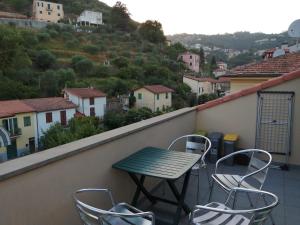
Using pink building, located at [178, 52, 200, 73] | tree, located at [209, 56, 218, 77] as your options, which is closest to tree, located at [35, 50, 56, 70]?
pink building, located at [178, 52, 200, 73]

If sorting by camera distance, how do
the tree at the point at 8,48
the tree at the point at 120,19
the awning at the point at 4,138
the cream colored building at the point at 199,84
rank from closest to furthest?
1. the awning at the point at 4,138
2. the tree at the point at 8,48
3. the cream colored building at the point at 199,84
4. the tree at the point at 120,19

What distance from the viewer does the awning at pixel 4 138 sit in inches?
704

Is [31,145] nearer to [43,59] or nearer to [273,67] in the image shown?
[43,59]

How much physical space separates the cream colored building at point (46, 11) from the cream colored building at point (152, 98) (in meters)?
44.0

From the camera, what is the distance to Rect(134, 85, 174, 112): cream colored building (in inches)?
1151

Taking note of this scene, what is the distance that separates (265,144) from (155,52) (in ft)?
163

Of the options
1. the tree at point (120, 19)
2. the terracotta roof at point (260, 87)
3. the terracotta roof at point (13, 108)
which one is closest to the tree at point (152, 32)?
the tree at point (120, 19)

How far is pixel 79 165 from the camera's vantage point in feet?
6.47

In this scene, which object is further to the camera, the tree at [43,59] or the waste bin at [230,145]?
the tree at [43,59]

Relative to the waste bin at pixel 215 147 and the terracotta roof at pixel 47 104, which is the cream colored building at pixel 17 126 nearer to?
the terracotta roof at pixel 47 104

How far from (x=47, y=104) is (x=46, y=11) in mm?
50461

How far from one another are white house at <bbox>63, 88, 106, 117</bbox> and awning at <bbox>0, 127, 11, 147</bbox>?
7.19 m

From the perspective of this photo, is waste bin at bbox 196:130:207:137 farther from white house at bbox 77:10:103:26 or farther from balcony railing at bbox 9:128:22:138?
white house at bbox 77:10:103:26

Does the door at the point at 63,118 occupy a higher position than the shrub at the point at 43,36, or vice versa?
the shrub at the point at 43,36
